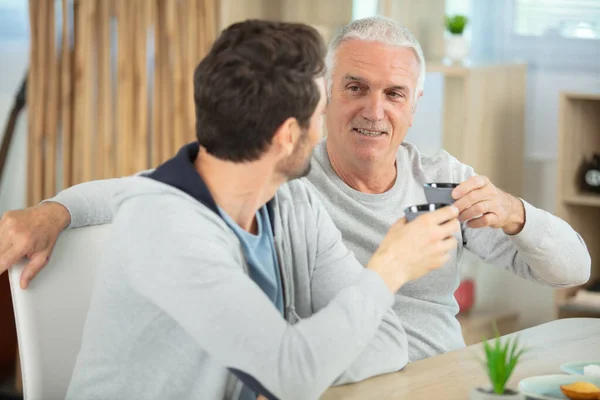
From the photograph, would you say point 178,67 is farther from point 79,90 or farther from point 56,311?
point 56,311

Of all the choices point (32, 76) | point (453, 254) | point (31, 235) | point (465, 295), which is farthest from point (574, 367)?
point (32, 76)

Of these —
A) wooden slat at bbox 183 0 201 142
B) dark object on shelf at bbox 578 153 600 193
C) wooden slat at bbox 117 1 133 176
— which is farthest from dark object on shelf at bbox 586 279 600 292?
wooden slat at bbox 117 1 133 176

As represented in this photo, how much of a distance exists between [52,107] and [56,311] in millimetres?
2170

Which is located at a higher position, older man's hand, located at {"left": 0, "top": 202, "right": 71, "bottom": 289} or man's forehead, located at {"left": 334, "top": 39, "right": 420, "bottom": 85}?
man's forehead, located at {"left": 334, "top": 39, "right": 420, "bottom": 85}

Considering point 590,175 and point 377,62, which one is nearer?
point 377,62

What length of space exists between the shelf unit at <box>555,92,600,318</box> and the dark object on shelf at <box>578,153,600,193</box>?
2 cm

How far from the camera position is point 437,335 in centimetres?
222

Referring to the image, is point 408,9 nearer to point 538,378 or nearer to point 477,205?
point 477,205

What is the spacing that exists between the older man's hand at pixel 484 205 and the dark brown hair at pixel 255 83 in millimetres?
549

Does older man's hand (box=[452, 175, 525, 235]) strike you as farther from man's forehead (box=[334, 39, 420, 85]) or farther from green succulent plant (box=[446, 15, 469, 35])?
green succulent plant (box=[446, 15, 469, 35])

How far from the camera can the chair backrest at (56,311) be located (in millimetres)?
1734

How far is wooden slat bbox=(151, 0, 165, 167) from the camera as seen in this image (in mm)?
3785

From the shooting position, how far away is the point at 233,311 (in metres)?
1.42

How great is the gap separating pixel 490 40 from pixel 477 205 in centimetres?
241
